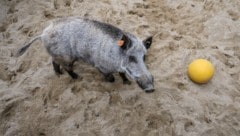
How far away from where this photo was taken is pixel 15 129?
10.7 ft

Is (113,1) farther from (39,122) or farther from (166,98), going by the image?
(39,122)

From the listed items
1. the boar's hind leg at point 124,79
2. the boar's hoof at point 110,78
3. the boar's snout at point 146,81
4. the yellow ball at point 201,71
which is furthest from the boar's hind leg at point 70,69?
the yellow ball at point 201,71

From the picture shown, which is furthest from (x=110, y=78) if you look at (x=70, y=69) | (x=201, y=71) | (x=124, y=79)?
(x=201, y=71)

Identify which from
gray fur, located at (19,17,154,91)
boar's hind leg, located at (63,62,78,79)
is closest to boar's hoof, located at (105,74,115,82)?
gray fur, located at (19,17,154,91)

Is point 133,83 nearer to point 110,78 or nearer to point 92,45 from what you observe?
point 110,78

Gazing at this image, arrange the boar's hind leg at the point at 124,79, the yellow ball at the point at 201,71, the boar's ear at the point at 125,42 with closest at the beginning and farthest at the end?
the boar's ear at the point at 125,42, the yellow ball at the point at 201,71, the boar's hind leg at the point at 124,79

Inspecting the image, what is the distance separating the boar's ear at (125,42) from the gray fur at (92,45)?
5 centimetres

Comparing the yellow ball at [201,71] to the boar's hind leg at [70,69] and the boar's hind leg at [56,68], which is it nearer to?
the boar's hind leg at [70,69]

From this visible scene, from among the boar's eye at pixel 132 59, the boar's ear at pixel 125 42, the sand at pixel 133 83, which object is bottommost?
the sand at pixel 133 83

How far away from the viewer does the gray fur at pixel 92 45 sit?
310cm

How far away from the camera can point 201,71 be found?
3369 mm

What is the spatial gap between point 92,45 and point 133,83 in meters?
0.67

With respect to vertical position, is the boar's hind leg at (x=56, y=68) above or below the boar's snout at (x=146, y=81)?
below

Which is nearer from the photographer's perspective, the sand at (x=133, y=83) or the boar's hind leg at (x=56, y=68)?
the sand at (x=133, y=83)
